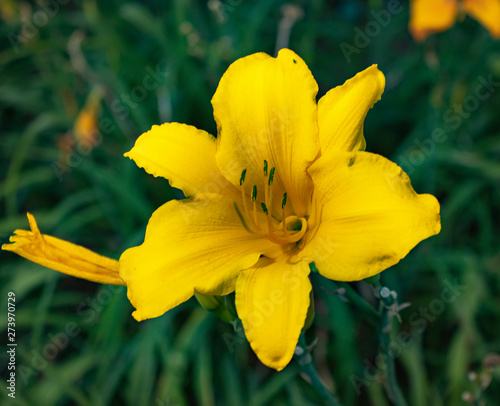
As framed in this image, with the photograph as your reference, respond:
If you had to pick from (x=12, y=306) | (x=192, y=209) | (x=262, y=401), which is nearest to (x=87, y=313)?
(x=12, y=306)

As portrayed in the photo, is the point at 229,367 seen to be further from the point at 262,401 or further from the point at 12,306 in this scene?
the point at 12,306

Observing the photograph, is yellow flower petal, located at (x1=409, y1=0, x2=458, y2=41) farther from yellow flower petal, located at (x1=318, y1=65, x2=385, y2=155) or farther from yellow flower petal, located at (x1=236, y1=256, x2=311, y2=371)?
yellow flower petal, located at (x1=236, y1=256, x2=311, y2=371)

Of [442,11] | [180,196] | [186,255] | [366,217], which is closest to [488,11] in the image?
[442,11]

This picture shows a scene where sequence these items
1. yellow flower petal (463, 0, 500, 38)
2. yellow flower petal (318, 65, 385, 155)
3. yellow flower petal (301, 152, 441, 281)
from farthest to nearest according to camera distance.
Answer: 1. yellow flower petal (463, 0, 500, 38)
2. yellow flower petal (318, 65, 385, 155)
3. yellow flower petal (301, 152, 441, 281)

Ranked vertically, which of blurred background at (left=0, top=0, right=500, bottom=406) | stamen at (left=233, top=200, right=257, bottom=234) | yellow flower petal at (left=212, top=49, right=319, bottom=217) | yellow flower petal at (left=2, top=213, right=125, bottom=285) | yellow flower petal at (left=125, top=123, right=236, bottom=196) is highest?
yellow flower petal at (left=212, top=49, right=319, bottom=217)

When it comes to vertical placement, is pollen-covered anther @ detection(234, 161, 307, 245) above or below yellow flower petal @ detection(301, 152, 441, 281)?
below

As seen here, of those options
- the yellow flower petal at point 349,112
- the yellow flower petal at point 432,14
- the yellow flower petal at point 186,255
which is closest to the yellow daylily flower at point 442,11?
the yellow flower petal at point 432,14

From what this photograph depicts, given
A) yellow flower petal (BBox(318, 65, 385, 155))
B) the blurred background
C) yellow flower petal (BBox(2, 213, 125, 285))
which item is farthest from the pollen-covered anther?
the blurred background
